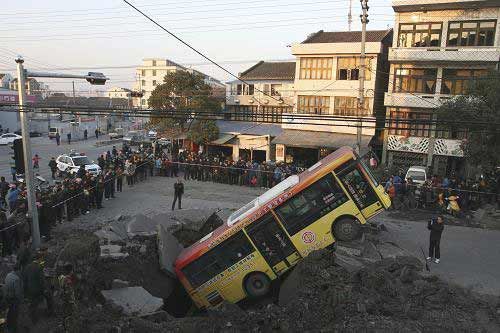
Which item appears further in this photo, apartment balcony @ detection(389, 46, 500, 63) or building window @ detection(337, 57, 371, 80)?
building window @ detection(337, 57, 371, 80)

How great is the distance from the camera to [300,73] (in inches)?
1312

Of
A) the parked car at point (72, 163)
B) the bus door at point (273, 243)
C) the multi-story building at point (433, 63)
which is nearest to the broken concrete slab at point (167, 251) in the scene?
the bus door at point (273, 243)

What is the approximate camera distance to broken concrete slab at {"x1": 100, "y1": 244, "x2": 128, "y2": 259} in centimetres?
1246

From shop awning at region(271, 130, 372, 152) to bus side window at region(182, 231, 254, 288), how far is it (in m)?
18.8

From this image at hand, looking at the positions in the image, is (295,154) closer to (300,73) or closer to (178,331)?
(300,73)

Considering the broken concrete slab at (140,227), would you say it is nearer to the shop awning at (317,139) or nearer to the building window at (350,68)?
the shop awning at (317,139)

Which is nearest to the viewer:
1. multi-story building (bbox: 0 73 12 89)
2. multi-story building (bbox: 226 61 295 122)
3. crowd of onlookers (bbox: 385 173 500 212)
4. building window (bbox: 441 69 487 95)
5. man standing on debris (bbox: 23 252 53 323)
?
man standing on debris (bbox: 23 252 53 323)

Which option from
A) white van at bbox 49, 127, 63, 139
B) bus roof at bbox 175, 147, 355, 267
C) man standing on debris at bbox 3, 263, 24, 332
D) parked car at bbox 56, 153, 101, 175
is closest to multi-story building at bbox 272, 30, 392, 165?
parked car at bbox 56, 153, 101, 175

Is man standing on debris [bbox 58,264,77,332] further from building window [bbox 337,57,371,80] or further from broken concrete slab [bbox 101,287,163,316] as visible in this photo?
building window [bbox 337,57,371,80]

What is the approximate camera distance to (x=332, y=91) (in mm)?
31812

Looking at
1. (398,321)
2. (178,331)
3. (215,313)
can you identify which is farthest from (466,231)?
(178,331)

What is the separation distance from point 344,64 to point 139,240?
75.1 feet

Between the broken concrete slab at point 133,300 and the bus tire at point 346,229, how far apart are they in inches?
209

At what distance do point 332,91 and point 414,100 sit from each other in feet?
19.9
